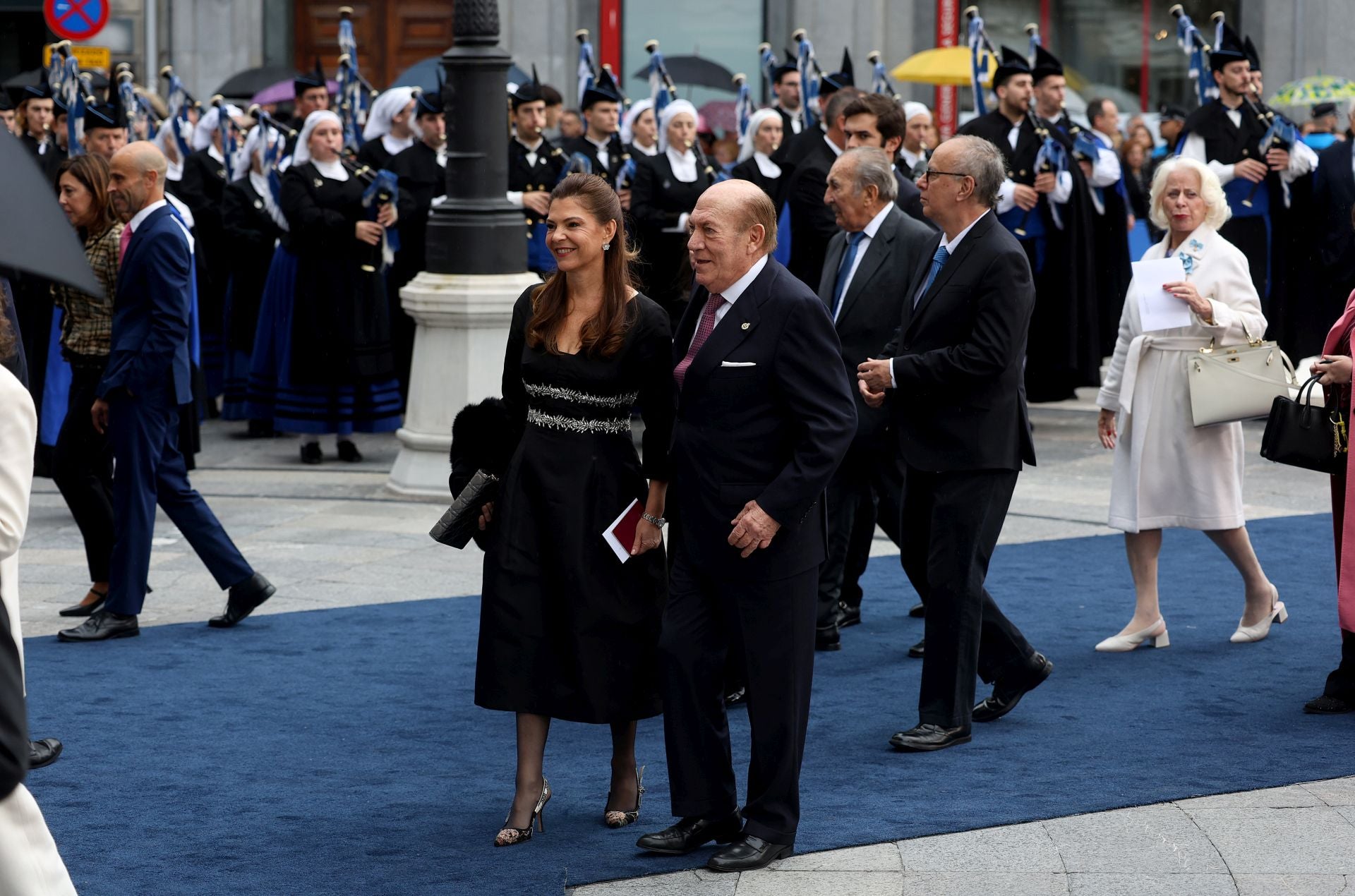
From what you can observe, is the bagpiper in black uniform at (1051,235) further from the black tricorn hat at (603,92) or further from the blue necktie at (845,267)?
the blue necktie at (845,267)

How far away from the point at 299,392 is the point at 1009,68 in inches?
195

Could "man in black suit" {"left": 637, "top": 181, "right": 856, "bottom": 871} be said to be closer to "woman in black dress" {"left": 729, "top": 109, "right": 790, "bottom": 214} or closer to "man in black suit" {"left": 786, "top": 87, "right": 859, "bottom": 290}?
"man in black suit" {"left": 786, "top": 87, "right": 859, "bottom": 290}

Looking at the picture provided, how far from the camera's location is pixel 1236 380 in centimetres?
724

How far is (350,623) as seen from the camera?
8.03 meters

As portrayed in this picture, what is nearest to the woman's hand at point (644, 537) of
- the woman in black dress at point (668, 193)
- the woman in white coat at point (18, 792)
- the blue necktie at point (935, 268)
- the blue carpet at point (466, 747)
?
the blue carpet at point (466, 747)

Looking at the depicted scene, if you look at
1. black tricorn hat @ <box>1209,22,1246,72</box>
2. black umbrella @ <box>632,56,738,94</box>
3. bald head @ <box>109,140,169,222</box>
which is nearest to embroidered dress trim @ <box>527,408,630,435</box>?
bald head @ <box>109,140,169,222</box>

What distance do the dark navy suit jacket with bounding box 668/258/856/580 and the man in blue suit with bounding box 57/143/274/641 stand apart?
322cm

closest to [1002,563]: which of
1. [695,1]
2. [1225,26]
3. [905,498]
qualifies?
[905,498]

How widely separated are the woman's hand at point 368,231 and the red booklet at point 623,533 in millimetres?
7123

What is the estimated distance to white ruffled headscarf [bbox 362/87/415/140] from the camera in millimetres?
13820

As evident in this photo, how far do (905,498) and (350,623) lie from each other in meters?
2.69

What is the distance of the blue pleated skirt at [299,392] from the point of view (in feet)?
40.1

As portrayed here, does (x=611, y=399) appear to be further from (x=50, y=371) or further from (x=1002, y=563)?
(x=50, y=371)

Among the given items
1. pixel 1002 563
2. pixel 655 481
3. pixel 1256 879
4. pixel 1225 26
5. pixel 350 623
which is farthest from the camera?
pixel 1225 26
